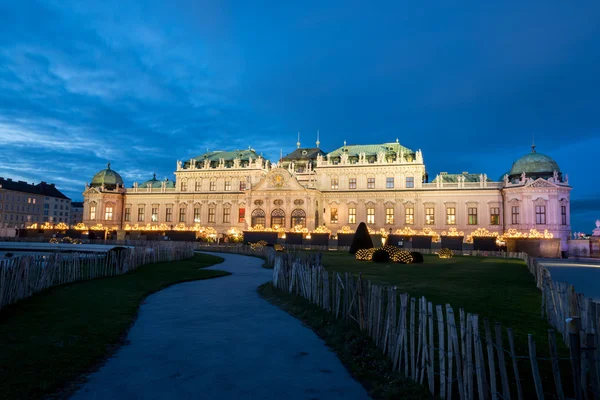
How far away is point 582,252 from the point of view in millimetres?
55094

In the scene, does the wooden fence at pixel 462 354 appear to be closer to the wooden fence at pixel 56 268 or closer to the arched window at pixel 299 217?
the wooden fence at pixel 56 268

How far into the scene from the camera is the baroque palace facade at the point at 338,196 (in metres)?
61.0

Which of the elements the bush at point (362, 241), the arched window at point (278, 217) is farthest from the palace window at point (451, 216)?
the bush at point (362, 241)

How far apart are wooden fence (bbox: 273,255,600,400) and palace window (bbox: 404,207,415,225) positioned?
182ft

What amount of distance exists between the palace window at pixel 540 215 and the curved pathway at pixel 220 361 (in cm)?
5502

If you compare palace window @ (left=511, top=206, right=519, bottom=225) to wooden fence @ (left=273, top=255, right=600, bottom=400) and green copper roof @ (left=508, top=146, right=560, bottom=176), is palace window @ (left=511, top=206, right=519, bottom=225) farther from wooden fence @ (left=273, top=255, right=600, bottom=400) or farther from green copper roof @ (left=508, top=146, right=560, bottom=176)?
wooden fence @ (left=273, top=255, right=600, bottom=400)

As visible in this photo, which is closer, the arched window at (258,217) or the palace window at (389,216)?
the palace window at (389,216)

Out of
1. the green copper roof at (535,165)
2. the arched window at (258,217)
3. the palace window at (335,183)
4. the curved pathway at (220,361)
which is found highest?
the green copper roof at (535,165)

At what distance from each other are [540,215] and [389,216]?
2102cm

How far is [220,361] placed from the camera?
9312 millimetres

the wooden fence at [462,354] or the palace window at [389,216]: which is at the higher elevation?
the palace window at [389,216]

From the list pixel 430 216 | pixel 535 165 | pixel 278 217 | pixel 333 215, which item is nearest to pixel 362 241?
pixel 430 216

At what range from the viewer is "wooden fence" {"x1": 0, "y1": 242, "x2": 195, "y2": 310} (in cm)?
1439

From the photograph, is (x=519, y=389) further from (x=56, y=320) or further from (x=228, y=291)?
(x=228, y=291)
